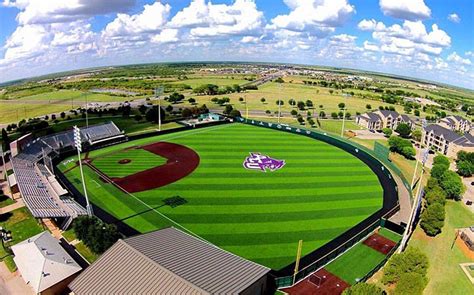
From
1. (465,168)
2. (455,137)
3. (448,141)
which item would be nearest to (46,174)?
(465,168)

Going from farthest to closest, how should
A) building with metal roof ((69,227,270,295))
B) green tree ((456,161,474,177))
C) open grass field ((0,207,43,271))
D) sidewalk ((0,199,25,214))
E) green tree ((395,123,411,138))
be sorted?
green tree ((395,123,411,138))
green tree ((456,161,474,177))
sidewalk ((0,199,25,214))
open grass field ((0,207,43,271))
building with metal roof ((69,227,270,295))

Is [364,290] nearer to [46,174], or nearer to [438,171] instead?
[438,171]

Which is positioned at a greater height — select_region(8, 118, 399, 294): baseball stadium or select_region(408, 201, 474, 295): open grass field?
select_region(8, 118, 399, 294): baseball stadium

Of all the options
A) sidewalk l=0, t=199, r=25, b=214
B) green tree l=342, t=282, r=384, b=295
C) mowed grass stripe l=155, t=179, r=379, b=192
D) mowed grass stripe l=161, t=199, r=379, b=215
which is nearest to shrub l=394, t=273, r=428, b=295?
green tree l=342, t=282, r=384, b=295

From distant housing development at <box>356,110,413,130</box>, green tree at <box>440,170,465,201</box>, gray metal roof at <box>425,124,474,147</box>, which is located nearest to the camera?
green tree at <box>440,170,465,201</box>

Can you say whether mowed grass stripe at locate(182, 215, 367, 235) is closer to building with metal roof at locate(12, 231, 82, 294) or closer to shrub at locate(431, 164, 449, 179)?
building with metal roof at locate(12, 231, 82, 294)

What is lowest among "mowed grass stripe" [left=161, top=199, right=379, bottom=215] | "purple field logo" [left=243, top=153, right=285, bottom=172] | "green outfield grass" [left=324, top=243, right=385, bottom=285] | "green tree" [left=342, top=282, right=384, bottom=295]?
"green outfield grass" [left=324, top=243, right=385, bottom=285]

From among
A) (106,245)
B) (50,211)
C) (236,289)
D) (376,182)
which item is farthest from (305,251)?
(50,211)
